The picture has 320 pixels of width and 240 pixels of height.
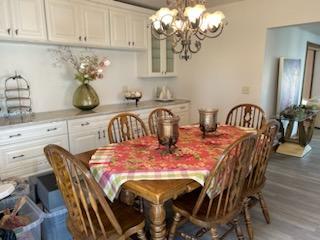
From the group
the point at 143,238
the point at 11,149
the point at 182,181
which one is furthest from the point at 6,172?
the point at 182,181

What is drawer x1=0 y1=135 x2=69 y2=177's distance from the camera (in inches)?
95.3

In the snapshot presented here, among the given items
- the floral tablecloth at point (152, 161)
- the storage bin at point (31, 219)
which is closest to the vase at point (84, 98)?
the floral tablecloth at point (152, 161)

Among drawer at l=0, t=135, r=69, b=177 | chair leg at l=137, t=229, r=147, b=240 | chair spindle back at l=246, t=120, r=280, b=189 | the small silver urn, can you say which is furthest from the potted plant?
chair spindle back at l=246, t=120, r=280, b=189

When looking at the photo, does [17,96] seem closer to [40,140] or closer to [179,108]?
[40,140]

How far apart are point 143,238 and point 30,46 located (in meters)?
2.64

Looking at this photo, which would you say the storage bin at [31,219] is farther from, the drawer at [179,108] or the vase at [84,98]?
the drawer at [179,108]

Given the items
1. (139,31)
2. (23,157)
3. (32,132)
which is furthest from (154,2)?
(23,157)

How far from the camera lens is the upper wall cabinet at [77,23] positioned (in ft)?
9.14

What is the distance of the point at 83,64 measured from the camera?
3.11 meters

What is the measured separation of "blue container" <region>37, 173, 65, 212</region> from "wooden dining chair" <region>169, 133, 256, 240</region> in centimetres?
93

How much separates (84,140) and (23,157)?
69 centimetres

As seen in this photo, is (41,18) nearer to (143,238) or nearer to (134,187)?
A: (134,187)

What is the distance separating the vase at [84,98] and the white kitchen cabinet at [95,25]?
23.3 inches

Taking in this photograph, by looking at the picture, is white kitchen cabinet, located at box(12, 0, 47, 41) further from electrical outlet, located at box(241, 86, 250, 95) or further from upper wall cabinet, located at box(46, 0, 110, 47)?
electrical outlet, located at box(241, 86, 250, 95)
